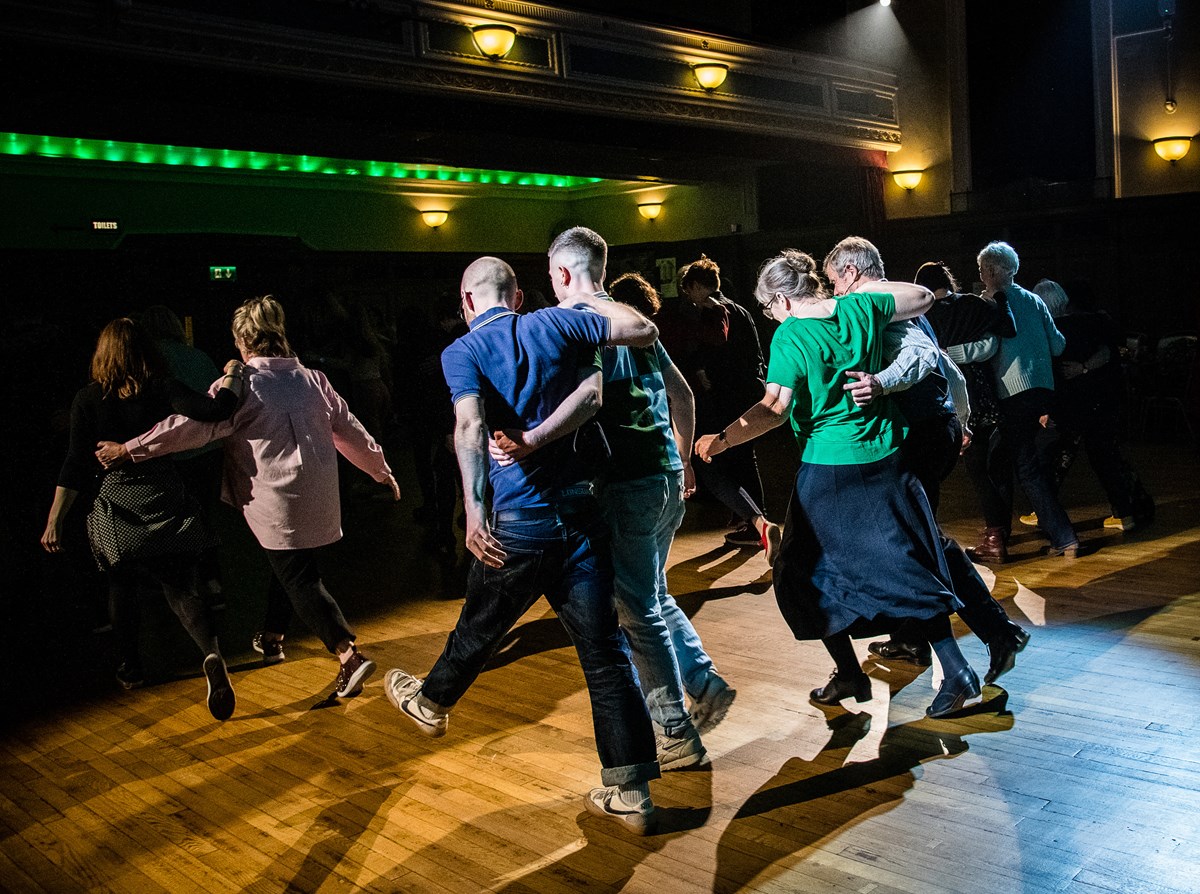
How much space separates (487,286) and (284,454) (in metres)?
1.42

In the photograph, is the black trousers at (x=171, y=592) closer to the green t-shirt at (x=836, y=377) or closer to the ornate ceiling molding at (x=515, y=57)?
the green t-shirt at (x=836, y=377)

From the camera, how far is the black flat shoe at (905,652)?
4031 mm

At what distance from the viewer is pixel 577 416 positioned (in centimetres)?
280

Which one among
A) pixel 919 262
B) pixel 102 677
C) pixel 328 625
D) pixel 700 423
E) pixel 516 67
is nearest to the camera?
pixel 328 625

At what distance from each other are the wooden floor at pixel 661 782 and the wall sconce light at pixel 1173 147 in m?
6.96

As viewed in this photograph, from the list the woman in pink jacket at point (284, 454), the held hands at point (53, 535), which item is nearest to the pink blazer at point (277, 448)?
the woman in pink jacket at point (284, 454)

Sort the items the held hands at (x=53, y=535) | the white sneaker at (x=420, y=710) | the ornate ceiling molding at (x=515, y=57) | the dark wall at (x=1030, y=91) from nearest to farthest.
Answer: the white sneaker at (x=420, y=710)
the held hands at (x=53, y=535)
the ornate ceiling molding at (x=515, y=57)
the dark wall at (x=1030, y=91)

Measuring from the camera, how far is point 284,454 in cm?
395

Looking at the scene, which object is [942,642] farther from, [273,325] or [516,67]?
[516,67]

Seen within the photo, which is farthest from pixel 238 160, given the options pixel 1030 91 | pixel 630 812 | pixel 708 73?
pixel 630 812

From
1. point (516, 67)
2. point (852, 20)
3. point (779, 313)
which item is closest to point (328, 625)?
point (779, 313)

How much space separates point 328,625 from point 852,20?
10.7 m

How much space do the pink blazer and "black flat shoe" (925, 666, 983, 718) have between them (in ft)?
6.53

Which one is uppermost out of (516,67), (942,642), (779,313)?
(516,67)
